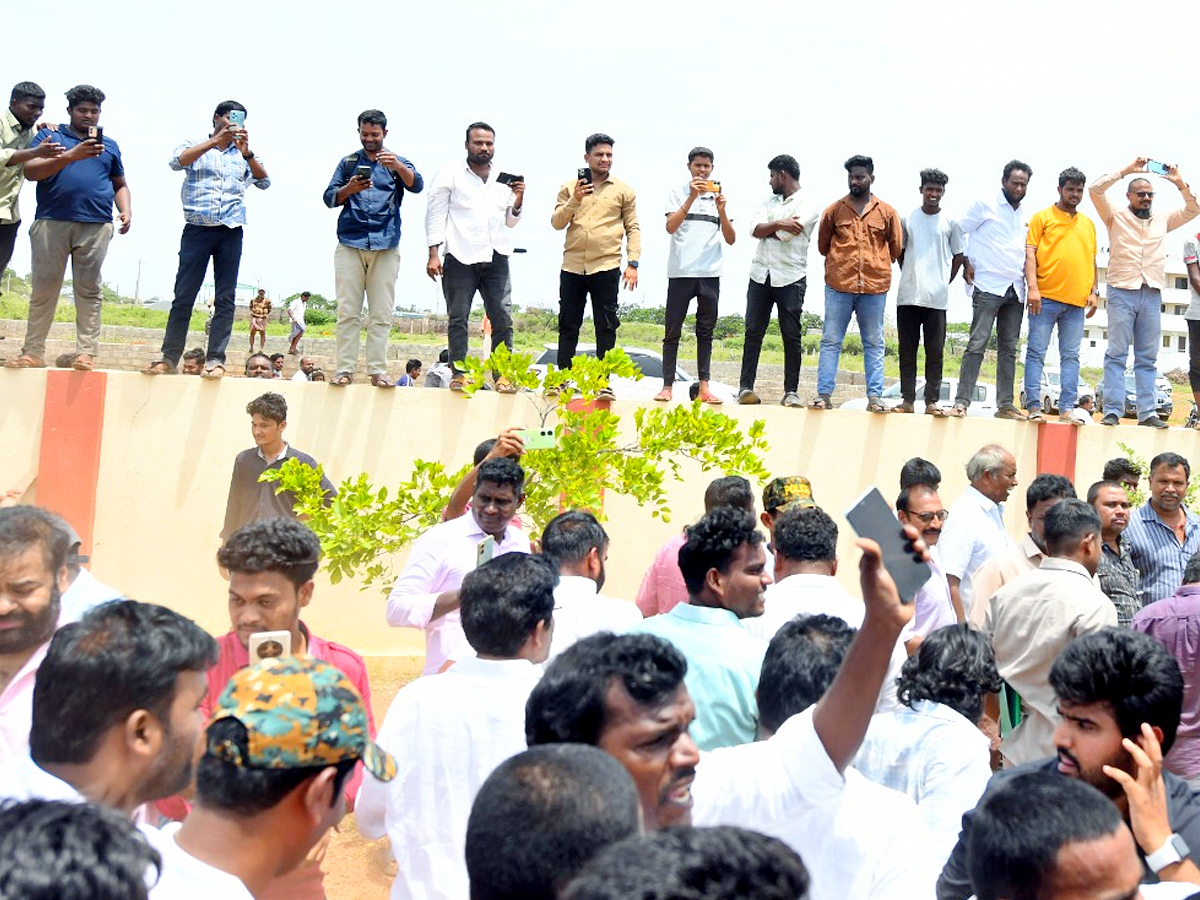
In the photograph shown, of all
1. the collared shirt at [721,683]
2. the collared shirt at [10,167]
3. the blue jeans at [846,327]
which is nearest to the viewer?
the collared shirt at [721,683]

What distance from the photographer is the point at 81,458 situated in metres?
9.27

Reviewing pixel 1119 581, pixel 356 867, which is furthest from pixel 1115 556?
pixel 356 867

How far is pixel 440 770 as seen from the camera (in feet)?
11.6

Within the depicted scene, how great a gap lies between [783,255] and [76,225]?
549cm

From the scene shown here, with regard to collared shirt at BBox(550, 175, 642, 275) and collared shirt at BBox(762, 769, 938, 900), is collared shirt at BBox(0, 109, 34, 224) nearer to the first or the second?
collared shirt at BBox(550, 175, 642, 275)

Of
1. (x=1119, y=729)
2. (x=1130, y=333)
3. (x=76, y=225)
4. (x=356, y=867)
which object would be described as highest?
(x=76, y=225)

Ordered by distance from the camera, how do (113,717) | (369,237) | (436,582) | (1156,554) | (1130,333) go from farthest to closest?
(1130,333) < (369,237) < (1156,554) < (436,582) < (113,717)

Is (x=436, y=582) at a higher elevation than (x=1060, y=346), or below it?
below

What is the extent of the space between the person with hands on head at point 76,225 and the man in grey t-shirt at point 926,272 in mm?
6291

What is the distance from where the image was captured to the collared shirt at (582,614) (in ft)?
16.3

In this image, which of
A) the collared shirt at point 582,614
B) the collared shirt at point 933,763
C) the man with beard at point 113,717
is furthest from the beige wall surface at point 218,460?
the man with beard at point 113,717

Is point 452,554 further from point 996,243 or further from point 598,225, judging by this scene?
point 996,243

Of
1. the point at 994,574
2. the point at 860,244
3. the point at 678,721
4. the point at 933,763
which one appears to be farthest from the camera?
the point at 860,244

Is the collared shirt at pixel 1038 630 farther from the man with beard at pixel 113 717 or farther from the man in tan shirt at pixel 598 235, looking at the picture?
the man in tan shirt at pixel 598 235
